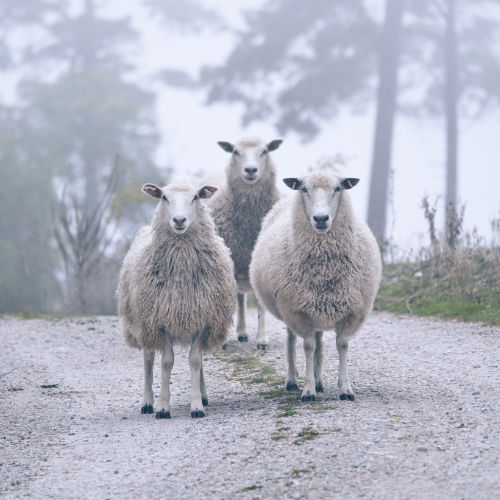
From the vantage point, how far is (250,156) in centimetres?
916

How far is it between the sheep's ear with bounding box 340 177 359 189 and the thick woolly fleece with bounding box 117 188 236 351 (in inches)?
46.6

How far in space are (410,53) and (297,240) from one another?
19.5m

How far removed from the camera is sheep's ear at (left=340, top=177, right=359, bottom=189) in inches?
255

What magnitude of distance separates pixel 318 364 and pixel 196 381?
3.56 feet

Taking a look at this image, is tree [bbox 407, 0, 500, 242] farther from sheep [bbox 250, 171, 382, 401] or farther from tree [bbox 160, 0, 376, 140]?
sheep [bbox 250, 171, 382, 401]

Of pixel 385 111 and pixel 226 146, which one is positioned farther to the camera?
pixel 385 111

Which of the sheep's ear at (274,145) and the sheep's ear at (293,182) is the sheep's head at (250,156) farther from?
the sheep's ear at (293,182)

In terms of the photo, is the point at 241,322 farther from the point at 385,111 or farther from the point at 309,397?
the point at 385,111

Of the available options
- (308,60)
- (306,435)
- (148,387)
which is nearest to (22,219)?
(308,60)

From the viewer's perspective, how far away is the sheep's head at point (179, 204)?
20.7 ft

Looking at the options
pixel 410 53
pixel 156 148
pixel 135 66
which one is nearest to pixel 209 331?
pixel 410 53

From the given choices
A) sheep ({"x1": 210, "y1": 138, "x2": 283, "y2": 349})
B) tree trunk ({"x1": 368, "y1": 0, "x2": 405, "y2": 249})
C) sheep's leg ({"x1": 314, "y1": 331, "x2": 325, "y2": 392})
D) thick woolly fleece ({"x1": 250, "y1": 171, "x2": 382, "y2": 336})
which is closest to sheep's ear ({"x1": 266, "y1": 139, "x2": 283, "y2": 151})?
sheep ({"x1": 210, "y1": 138, "x2": 283, "y2": 349})

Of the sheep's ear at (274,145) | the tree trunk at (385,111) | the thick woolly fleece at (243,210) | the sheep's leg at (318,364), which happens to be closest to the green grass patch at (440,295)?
the thick woolly fleece at (243,210)

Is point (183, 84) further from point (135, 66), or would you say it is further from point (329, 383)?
point (329, 383)
